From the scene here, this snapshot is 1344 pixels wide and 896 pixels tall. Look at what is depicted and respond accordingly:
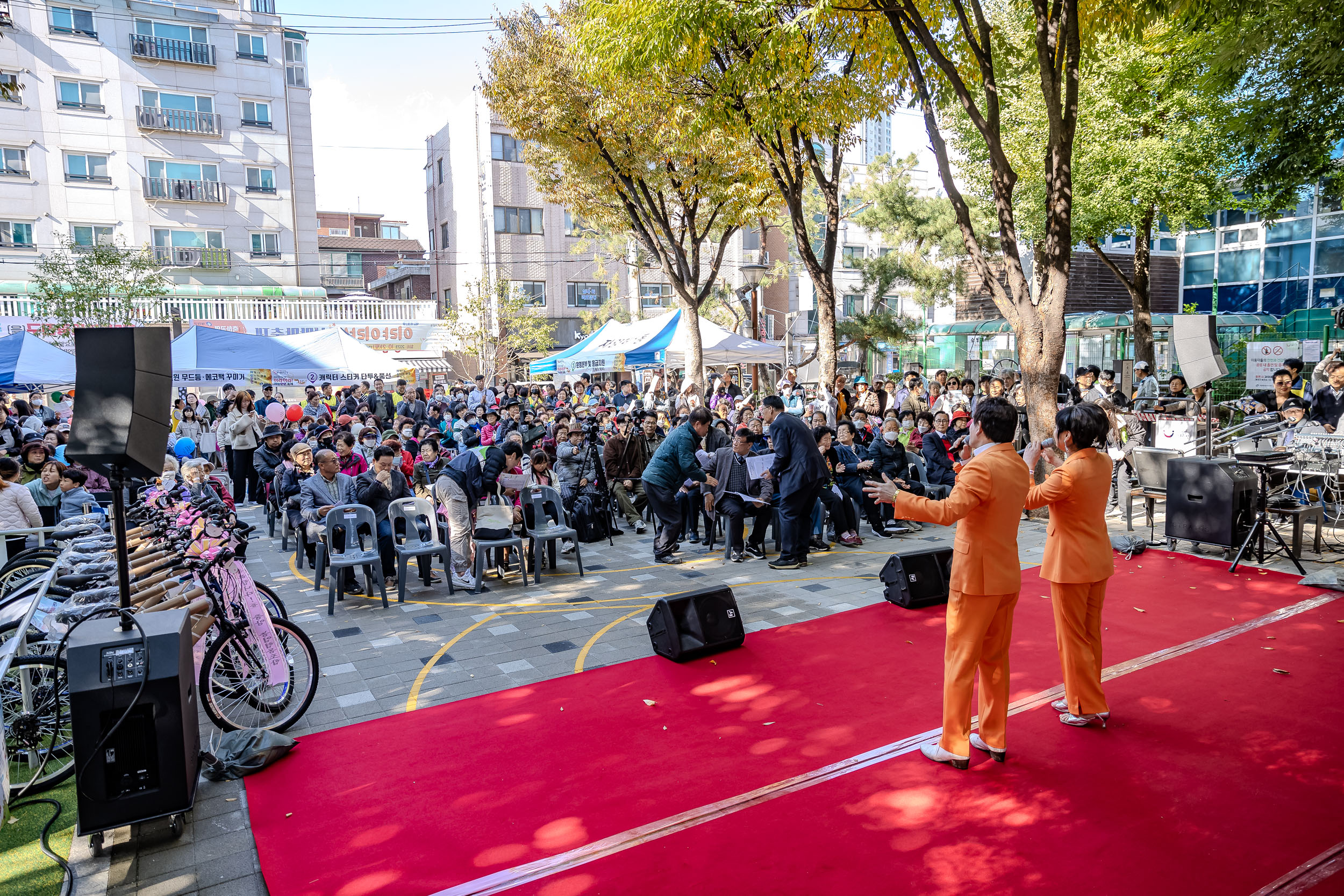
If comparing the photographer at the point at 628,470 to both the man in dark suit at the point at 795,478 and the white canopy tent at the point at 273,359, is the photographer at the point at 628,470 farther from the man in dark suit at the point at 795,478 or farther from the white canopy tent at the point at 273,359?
the white canopy tent at the point at 273,359

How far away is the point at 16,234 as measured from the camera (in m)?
29.4

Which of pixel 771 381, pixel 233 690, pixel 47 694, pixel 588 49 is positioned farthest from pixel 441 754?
pixel 771 381

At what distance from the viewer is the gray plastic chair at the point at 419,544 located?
8.55 meters

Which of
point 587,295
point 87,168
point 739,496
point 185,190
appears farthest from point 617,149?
point 87,168

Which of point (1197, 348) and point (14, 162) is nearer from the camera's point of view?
point (1197, 348)

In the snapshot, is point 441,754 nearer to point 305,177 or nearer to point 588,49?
point 588,49

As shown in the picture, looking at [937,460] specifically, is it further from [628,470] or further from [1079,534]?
[1079,534]

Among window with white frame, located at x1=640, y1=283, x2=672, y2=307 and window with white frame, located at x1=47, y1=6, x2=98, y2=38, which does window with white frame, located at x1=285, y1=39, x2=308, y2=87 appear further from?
window with white frame, located at x1=640, y1=283, x2=672, y2=307

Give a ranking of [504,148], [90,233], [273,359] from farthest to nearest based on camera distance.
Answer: [504,148] → [90,233] → [273,359]

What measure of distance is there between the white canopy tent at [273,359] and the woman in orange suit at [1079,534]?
43.1ft

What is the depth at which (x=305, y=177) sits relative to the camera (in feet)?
115

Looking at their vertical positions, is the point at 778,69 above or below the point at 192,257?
below

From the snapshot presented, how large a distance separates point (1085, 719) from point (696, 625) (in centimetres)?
273

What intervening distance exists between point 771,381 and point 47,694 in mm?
24671
